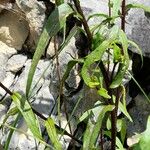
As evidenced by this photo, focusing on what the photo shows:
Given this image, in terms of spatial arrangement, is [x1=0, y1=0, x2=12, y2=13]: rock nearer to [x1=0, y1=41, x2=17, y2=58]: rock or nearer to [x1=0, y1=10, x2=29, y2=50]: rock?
[x1=0, y1=10, x2=29, y2=50]: rock

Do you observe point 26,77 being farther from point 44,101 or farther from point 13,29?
point 13,29

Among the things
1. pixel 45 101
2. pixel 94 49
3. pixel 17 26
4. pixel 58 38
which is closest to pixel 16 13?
pixel 17 26

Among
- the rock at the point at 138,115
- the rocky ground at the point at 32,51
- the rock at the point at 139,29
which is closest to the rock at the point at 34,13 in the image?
the rocky ground at the point at 32,51

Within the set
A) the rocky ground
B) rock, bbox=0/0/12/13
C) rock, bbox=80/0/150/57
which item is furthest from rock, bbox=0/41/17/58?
rock, bbox=80/0/150/57

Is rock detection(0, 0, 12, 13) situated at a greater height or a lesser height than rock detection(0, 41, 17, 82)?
greater

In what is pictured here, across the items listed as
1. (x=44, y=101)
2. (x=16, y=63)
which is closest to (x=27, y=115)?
(x=44, y=101)

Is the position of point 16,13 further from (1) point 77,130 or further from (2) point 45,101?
(1) point 77,130

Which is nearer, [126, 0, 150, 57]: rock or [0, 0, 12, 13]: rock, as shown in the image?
[126, 0, 150, 57]: rock
